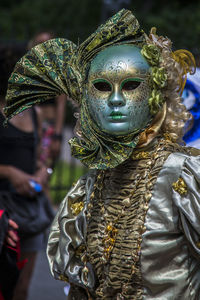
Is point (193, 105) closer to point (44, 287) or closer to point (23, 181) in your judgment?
point (23, 181)

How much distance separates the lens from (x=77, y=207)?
2453 millimetres

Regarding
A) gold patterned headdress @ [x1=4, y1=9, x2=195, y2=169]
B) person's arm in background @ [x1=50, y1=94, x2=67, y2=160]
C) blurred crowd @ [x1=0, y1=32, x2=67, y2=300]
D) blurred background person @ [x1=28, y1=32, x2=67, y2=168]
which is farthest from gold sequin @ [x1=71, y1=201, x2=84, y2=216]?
person's arm in background @ [x1=50, y1=94, x2=67, y2=160]

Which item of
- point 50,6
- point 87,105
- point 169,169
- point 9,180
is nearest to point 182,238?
point 169,169

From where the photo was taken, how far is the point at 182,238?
215cm

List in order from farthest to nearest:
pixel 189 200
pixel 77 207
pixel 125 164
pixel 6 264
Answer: pixel 6 264 → pixel 77 207 → pixel 125 164 → pixel 189 200

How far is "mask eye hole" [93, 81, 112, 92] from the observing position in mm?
2246

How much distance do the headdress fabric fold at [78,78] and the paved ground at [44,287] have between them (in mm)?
2681

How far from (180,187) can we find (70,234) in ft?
2.01

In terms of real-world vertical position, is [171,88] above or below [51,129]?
above

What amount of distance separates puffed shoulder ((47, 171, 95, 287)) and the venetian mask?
1.28 ft

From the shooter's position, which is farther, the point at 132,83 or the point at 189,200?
the point at 132,83

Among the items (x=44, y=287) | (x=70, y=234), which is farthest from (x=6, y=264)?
(x=44, y=287)

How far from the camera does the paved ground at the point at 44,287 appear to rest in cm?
471

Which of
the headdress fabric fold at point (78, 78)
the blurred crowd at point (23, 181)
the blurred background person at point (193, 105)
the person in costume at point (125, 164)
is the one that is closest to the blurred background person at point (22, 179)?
the blurred crowd at point (23, 181)
